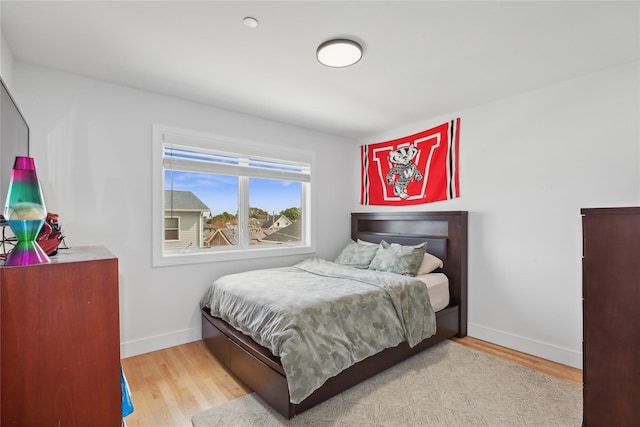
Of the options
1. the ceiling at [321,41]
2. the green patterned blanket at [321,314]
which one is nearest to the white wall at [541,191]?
the ceiling at [321,41]

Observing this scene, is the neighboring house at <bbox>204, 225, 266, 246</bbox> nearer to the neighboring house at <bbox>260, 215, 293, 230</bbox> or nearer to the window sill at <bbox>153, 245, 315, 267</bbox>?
the window sill at <bbox>153, 245, 315, 267</bbox>

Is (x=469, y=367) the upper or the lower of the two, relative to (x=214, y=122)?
lower

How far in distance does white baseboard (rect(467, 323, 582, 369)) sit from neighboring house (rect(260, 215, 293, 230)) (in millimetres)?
2427

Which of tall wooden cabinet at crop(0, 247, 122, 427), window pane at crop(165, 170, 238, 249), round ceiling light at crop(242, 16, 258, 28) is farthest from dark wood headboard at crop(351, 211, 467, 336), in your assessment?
tall wooden cabinet at crop(0, 247, 122, 427)

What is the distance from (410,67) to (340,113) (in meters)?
1.15

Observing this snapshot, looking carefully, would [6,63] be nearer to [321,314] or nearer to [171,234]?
[171,234]

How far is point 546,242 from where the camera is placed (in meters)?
2.72

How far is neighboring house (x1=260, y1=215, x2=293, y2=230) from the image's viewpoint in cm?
378

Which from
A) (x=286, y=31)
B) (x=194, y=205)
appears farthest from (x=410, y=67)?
(x=194, y=205)

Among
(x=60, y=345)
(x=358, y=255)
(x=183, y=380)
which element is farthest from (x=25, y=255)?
(x=358, y=255)

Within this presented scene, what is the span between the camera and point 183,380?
2311 millimetres

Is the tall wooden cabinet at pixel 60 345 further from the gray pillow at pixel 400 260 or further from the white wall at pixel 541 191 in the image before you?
the white wall at pixel 541 191

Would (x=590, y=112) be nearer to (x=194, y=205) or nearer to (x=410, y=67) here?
(x=410, y=67)

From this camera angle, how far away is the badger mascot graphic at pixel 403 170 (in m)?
3.73
